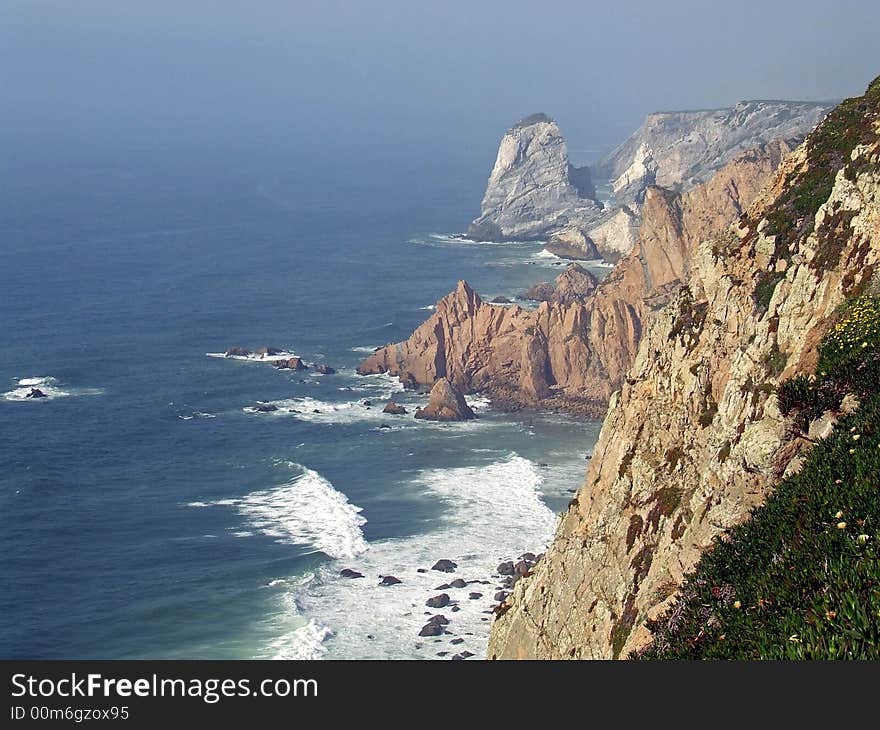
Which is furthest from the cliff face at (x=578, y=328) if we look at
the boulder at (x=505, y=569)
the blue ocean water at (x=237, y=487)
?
the boulder at (x=505, y=569)

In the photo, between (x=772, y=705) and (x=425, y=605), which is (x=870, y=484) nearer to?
(x=772, y=705)

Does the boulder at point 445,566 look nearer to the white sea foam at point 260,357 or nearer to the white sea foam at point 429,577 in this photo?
the white sea foam at point 429,577

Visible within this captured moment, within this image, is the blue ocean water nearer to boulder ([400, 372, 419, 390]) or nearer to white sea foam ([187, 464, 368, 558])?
white sea foam ([187, 464, 368, 558])

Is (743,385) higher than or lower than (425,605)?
higher

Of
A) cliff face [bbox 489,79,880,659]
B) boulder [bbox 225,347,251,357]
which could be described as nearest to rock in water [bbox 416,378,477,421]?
boulder [bbox 225,347,251,357]

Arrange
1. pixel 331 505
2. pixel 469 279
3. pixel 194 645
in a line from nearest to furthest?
pixel 194 645 → pixel 331 505 → pixel 469 279

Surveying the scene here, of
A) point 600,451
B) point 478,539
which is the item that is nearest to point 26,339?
point 478,539

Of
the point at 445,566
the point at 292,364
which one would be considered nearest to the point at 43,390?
the point at 292,364
